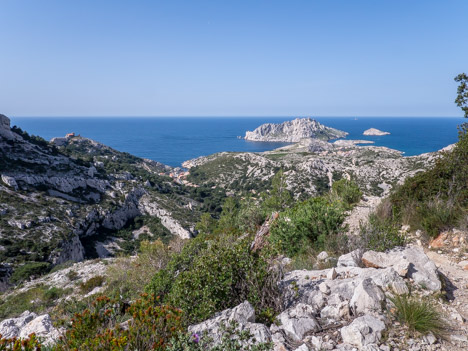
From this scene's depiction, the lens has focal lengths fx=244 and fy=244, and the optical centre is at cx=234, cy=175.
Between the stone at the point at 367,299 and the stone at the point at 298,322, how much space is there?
66 centimetres

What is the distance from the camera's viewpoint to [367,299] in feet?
12.1

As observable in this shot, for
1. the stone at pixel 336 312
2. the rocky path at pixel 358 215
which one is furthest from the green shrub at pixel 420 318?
the rocky path at pixel 358 215

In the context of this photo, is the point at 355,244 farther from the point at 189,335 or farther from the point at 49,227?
the point at 49,227

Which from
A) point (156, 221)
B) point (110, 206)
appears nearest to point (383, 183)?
point (156, 221)

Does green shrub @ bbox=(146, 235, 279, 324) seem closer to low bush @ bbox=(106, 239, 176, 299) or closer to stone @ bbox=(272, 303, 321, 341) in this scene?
stone @ bbox=(272, 303, 321, 341)

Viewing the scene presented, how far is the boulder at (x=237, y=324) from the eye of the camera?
328 cm

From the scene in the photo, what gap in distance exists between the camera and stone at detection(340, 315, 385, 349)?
3.13m

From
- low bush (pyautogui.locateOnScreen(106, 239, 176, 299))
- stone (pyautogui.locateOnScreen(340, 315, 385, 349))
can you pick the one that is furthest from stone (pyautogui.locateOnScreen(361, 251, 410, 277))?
low bush (pyautogui.locateOnScreen(106, 239, 176, 299))

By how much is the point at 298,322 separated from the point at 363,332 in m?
0.84

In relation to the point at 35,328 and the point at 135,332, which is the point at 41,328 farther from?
the point at 135,332

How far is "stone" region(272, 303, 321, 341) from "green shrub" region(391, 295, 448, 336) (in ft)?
3.81

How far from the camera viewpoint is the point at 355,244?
21.5 feet

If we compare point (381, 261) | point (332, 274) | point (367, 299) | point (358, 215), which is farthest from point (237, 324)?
point (358, 215)

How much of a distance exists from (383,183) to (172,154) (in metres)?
139
